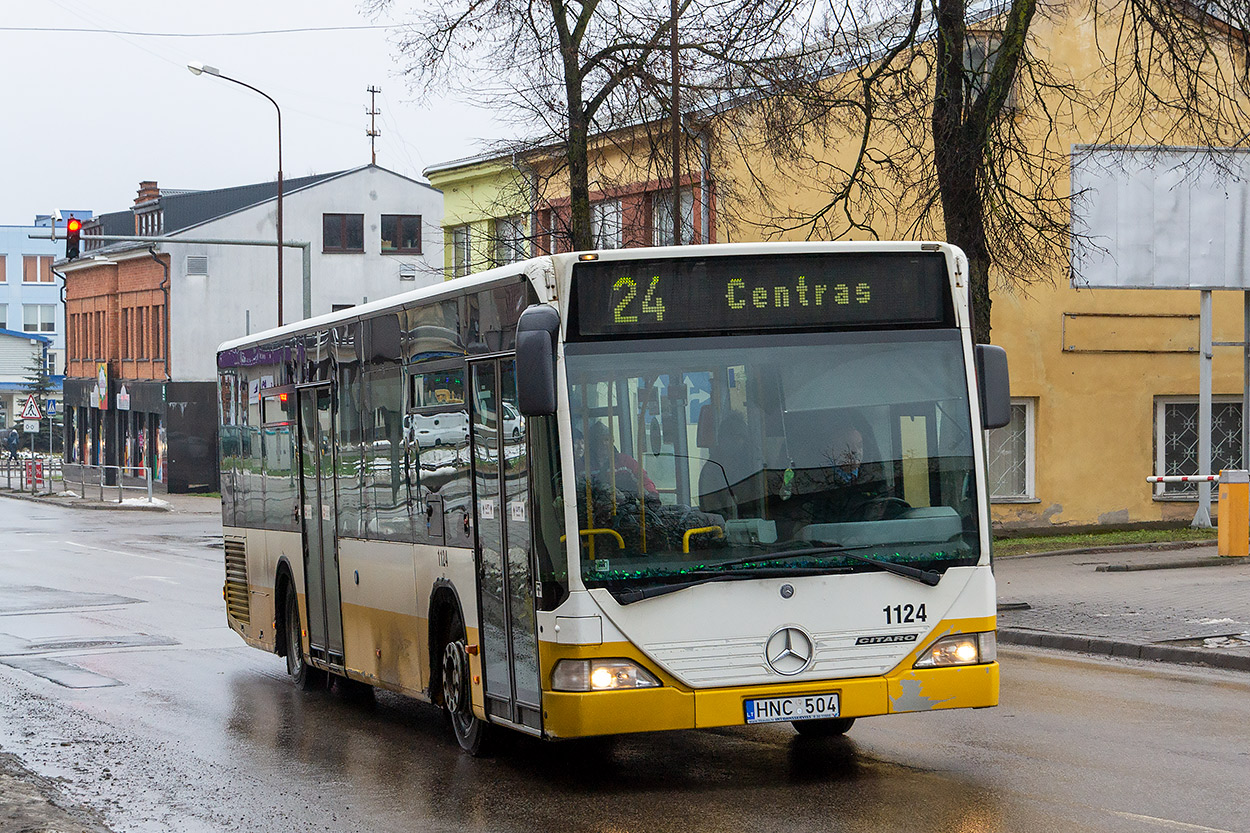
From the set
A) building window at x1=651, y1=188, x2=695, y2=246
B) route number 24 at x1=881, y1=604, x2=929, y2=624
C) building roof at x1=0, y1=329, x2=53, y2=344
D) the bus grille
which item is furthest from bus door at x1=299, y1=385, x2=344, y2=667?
building roof at x1=0, y1=329, x2=53, y2=344

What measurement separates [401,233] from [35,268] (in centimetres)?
6494

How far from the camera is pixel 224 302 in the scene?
6384cm

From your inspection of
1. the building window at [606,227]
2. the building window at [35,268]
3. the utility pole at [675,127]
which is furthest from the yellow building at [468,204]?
the building window at [35,268]

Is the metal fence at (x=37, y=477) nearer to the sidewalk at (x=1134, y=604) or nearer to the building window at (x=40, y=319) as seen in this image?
the sidewalk at (x=1134, y=604)

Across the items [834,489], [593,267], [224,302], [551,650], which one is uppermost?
[224,302]

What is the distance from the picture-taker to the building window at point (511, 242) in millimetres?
27502

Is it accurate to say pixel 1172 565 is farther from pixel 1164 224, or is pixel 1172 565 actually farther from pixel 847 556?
pixel 847 556

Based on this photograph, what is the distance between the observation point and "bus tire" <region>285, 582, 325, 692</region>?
13352 mm

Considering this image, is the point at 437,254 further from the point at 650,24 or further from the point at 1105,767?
the point at 1105,767

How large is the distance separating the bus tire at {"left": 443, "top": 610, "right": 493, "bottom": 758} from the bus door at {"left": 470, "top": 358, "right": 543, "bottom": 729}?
42 cm

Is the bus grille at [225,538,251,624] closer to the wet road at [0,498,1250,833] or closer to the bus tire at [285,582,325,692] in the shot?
the wet road at [0,498,1250,833]

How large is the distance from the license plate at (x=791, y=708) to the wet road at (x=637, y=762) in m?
0.39

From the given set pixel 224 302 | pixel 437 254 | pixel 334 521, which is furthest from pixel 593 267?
pixel 224 302

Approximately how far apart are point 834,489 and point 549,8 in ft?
58.3
